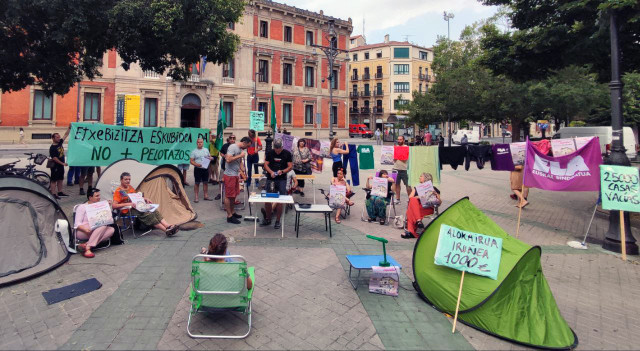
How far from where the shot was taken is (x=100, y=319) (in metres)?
4.34

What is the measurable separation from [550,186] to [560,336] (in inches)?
207

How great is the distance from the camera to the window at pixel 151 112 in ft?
112

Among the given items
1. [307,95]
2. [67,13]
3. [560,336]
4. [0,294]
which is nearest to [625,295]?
[560,336]

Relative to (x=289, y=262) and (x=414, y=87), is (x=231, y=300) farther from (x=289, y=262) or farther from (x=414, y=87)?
(x=414, y=87)

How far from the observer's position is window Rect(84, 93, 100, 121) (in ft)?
104

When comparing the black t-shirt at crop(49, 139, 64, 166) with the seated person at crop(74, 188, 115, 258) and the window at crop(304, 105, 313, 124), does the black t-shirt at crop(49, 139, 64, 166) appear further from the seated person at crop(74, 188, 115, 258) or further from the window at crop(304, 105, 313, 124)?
the window at crop(304, 105, 313, 124)

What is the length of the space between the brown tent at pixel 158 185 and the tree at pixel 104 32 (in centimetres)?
436

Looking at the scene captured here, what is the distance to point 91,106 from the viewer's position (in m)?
32.1

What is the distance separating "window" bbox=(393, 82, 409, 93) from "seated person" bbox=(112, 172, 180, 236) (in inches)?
2503

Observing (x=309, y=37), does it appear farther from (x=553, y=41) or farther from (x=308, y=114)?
(x=553, y=41)

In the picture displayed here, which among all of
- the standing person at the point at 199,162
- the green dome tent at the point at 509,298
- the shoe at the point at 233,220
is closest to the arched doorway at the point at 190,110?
the standing person at the point at 199,162

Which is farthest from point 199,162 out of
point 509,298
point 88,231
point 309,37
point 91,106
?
point 309,37

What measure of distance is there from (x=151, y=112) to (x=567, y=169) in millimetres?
34610

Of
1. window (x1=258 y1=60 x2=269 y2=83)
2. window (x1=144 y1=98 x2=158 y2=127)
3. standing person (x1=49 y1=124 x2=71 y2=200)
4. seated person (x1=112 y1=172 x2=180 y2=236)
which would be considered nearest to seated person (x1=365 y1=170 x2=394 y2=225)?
seated person (x1=112 y1=172 x2=180 y2=236)
